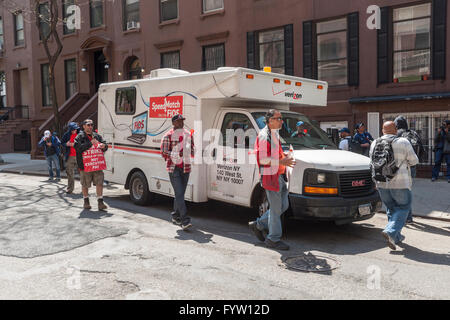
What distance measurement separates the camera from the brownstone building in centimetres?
1384

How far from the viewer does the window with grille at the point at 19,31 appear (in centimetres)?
2680

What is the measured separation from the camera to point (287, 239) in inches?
262

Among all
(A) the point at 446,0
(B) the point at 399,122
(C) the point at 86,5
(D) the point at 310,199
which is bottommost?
(D) the point at 310,199

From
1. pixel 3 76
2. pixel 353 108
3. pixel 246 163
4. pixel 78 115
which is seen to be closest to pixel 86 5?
pixel 78 115

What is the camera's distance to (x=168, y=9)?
789 inches

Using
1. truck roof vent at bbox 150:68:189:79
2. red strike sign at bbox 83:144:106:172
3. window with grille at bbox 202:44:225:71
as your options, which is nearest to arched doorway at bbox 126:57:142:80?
window with grille at bbox 202:44:225:71

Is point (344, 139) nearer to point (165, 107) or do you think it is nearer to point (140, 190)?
point (165, 107)

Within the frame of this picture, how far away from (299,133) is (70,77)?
66.0ft

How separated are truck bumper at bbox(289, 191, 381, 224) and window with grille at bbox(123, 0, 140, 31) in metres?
17.0

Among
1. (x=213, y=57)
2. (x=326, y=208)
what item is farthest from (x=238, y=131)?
(x=213, y=57)

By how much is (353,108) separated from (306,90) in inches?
281

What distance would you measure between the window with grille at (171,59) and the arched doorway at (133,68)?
1.75m

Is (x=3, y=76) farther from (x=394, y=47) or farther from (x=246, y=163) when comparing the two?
(x=246, y=163)

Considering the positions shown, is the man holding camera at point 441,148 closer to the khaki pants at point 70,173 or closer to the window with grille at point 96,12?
the khaki pants at point 70,173
